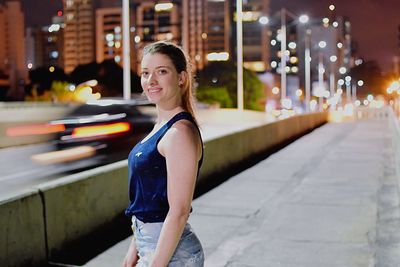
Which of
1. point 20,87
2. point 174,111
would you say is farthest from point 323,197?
point 20,87

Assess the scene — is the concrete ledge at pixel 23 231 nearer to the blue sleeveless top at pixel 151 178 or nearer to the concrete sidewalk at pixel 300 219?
the concrete sidewalk at pixel 300 219

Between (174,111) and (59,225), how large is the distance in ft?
14.1

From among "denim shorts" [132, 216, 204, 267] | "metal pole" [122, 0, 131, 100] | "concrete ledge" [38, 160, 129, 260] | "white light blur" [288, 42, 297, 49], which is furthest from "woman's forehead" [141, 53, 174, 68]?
"white light blur" [288, 42, 297, 49]

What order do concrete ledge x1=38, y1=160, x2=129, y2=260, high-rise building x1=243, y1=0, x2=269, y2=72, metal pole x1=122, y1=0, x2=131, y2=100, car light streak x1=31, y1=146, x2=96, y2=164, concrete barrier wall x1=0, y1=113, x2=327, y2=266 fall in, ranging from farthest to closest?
high-rise building x1=243, y1=0, x2=269, y2=72 < metal pole x1=122, y1=0, x2=131, y2=100 < car light streak x1=31, y1=146, x2=96, y2=164 < concrete ledge x1=38, y1=160, x2=129, y2=260 < concrete barrier wall x1=0, y1=113, x2=327, y2=266

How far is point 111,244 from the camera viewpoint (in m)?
7.63

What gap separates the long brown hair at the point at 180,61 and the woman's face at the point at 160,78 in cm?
2

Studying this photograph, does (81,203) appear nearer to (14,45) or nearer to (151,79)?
(151,79)

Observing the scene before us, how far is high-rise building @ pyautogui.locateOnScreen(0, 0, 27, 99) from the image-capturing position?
513ft

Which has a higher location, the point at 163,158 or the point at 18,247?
the point at 163,158

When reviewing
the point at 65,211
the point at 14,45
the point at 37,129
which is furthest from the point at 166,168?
the point at 14,45

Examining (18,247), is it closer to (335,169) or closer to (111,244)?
(111,244)

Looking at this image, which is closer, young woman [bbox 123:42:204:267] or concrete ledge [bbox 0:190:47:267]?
young woman [bbox 123:42:204:267]

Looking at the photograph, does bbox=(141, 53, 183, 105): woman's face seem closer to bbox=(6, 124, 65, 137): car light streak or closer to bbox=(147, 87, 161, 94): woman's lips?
bbox=(147, 87, 161, 94): woman's lips

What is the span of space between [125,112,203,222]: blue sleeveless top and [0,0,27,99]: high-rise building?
15424cm
